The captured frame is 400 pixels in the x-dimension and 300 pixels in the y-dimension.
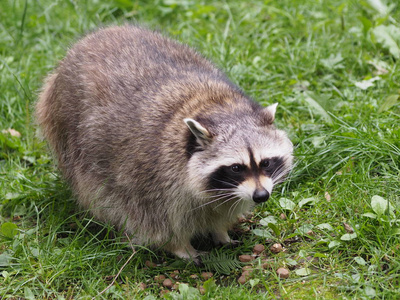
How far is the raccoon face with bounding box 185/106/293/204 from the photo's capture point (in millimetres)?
4430

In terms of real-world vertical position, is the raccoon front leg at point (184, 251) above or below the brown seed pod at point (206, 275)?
above

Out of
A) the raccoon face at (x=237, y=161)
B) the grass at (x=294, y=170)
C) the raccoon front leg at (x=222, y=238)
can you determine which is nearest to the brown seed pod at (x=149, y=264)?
the grass at (x=294, y=170)

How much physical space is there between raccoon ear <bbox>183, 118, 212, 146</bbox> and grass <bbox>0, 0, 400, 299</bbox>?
1.07 meters

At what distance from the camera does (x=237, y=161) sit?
14.5ft

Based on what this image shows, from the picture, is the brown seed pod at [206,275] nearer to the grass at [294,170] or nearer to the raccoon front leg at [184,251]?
the grass at [294,170]

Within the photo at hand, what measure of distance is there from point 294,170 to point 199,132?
57.7 inches

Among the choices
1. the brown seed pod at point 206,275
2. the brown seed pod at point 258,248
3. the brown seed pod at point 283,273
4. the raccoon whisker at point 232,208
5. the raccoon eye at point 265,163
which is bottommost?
the brown seed pod at point 206,275

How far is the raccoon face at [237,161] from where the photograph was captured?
4.43m

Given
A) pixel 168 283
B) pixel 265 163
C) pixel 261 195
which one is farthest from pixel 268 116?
pixel 168 283

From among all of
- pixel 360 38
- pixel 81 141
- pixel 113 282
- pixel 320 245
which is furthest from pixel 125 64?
pixel 360 38

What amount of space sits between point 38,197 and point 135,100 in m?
1.51

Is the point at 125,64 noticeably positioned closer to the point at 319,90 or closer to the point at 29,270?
the point at 29,270

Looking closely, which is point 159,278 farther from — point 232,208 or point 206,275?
point 232,208

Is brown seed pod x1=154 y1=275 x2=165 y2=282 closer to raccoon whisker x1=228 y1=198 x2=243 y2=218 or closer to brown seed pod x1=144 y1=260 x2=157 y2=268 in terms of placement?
brown seed pod x1=144 y1=260 x2=157 y2=268
